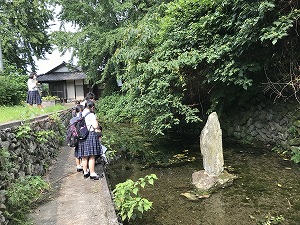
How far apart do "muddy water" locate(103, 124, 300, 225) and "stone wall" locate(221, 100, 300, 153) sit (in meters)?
0.58

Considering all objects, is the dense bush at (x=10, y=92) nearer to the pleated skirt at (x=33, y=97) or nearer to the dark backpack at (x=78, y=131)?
the pleated skirt at (x=33, y=97)

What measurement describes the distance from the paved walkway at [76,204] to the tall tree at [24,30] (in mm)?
18063

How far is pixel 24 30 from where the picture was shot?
22.5 metres

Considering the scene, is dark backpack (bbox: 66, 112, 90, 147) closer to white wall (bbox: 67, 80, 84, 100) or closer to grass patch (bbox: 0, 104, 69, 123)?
grass patch (bbox: 0, 104, 69, 123)

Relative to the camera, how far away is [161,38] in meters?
9.89

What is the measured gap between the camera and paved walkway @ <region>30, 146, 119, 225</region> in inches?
157

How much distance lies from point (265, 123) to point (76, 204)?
713 centimetres

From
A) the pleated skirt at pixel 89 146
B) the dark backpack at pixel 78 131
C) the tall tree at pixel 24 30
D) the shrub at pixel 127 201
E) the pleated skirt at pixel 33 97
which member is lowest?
the shrub at pixel 127 201

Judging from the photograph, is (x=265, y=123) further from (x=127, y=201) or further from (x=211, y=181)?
(x=127, y=201)

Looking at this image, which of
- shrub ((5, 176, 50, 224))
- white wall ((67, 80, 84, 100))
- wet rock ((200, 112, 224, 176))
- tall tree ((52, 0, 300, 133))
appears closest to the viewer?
shrub ((5, 176, 50, 224))

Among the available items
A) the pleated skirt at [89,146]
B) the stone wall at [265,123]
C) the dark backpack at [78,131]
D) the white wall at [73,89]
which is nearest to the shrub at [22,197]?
the pleated skirt at [89,146]

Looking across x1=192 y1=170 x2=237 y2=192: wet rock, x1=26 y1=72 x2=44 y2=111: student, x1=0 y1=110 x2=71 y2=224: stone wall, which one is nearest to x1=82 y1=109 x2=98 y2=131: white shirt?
x1=0 y1=110 x2=71 y2=224: stone wall

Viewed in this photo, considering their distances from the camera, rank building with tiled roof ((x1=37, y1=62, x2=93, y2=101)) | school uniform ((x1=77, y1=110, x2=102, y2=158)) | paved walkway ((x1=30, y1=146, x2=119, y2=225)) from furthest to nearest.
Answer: building with tiled roof ((x1=37, y1=62, x2=93, y2=101)) → school uniform ((x1=77, y1=110, x2=102, y2=158)) → paved walkway ((x1=30, y1=146, x2=119, y2=225))

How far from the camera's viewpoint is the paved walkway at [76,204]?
399 cm
